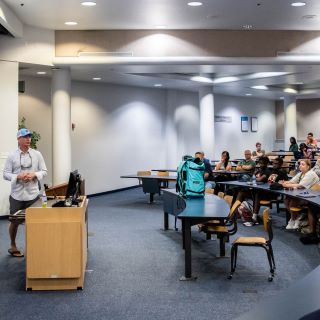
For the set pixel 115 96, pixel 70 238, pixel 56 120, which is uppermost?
pixel 115 96

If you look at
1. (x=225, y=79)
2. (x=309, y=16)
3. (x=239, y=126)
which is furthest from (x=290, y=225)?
(x=239, y=126)

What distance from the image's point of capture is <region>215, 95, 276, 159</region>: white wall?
19.0m

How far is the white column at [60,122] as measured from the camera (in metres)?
10.2

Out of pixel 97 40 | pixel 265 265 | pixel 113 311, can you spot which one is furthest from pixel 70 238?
pixel 97 40

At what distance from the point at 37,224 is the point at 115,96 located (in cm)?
1004

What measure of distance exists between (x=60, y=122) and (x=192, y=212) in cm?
554

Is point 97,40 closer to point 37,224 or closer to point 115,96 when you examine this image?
point 115,96

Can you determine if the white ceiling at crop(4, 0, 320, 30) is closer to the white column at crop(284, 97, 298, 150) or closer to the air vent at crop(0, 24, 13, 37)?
the air vent at crop(0, 24, 13, 37)

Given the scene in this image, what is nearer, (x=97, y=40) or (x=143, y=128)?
(x=97, y=40)

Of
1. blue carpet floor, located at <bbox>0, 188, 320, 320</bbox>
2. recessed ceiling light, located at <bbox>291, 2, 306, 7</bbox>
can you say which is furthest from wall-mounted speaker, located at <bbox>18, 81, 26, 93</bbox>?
recessed ceiling light, located at <bbox>291, 2, 306, 7</bbox>

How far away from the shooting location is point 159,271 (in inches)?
227

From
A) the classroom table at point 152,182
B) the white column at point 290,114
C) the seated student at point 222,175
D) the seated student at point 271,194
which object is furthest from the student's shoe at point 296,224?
the white column at point 290,114

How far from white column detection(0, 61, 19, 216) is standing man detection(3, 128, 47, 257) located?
3.37m

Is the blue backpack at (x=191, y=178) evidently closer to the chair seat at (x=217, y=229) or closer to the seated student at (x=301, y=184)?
the chair seat at (x=217, y=229)
